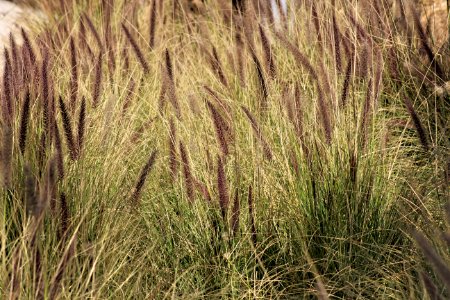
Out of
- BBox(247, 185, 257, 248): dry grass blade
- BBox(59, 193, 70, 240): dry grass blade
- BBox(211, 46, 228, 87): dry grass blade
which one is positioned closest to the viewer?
BBox(59, 193, 70, 240): dry grass blade

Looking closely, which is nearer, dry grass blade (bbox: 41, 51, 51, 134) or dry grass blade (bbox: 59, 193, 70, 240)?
dry grass blade (bbox: 59, 193, 70, 240)

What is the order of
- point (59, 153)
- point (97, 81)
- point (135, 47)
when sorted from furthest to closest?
1. point (135, 47)
2. point (97, 81)
3. point (59, 153)

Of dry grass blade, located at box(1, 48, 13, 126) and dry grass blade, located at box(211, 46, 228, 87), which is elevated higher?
dry grass blade, located at box(1, 48, 13, 126)

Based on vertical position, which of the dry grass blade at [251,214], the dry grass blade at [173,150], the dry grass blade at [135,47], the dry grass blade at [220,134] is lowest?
the dry grass blade at [251,214]

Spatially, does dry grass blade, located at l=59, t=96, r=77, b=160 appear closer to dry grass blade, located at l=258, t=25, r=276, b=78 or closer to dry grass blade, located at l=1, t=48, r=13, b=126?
dry grass blade, located at l=1, t=48, r=13, b=126

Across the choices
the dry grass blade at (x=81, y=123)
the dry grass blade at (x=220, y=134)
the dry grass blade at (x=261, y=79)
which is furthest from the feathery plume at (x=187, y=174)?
the dry grass blade at (x=261, y=79)

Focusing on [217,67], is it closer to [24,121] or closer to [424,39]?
[424,39]

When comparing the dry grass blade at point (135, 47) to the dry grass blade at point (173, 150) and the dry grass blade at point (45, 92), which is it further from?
the dry grass blade at point (45, 92)

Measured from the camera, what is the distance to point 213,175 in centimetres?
326

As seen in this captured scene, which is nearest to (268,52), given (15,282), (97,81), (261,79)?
(261,79)

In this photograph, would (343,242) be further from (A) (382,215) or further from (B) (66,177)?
(B) (66,177)

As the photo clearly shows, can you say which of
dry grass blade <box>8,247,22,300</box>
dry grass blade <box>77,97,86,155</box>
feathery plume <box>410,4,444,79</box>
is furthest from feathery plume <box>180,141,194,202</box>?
feathery plume <box>410,4,444,79</box>

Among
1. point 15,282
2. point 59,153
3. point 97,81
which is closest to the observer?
point 15,282

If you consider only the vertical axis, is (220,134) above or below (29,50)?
below
